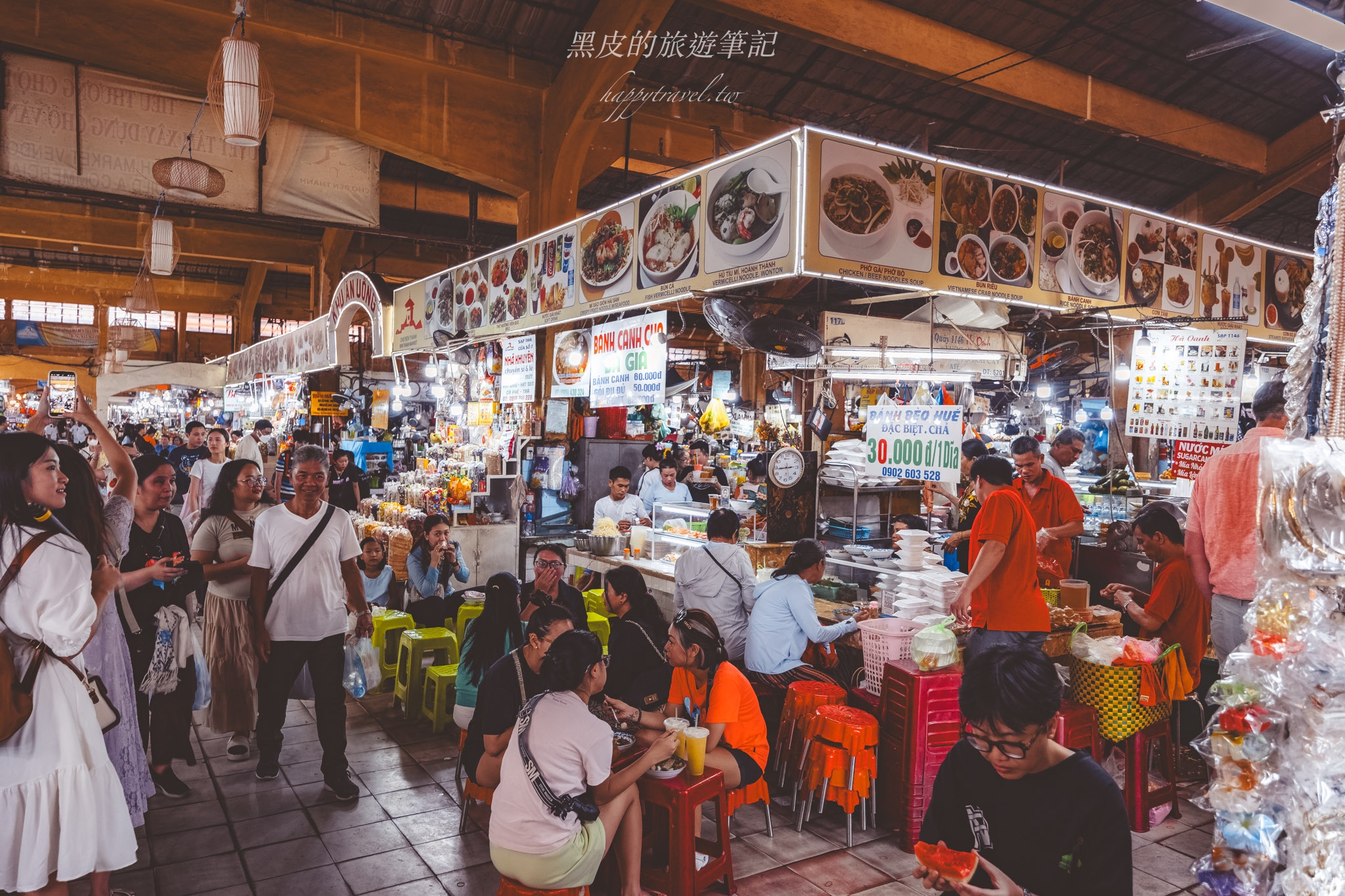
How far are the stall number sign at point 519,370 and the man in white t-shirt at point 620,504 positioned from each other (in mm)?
1308

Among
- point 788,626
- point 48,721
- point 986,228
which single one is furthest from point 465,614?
point 986,228

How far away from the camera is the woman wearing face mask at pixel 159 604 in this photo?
407cm

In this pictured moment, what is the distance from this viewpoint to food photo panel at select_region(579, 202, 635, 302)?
6422 millimetres

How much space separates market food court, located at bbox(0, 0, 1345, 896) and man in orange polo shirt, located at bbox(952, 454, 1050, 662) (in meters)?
0.03

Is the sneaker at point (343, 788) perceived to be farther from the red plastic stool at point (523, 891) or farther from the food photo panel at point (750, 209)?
the food photo panel at point (750, 209)

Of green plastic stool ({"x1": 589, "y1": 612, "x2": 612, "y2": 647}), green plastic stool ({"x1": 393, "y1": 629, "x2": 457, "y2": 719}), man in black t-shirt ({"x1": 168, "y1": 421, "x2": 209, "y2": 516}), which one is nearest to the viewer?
green plastic stool ({"x1": 393, "y1": 629, "x2": 457, "y2": 719})

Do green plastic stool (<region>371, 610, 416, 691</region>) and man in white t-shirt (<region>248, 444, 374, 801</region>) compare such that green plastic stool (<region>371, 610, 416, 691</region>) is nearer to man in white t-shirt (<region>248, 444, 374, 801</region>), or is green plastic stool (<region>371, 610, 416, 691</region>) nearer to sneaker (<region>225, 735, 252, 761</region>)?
sneaker (<region>225, 735, 252, 761</region>)

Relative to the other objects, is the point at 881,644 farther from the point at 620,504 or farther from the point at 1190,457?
the point at 1190,457

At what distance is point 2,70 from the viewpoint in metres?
7.57

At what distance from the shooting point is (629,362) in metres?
6.59

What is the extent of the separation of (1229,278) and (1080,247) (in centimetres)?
229

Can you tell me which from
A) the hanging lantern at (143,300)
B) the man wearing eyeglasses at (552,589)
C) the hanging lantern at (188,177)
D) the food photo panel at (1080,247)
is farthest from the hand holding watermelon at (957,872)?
the hanging lantern at (143,300)

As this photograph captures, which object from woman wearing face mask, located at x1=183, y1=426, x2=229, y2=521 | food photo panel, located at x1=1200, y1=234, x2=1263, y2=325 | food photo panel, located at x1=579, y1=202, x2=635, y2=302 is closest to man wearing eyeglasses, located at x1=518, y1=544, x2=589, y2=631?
food photo panel, located at x1=579, y1=202, x2=635, y2=302

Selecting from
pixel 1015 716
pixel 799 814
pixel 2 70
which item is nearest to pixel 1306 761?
pixel 1015 716
